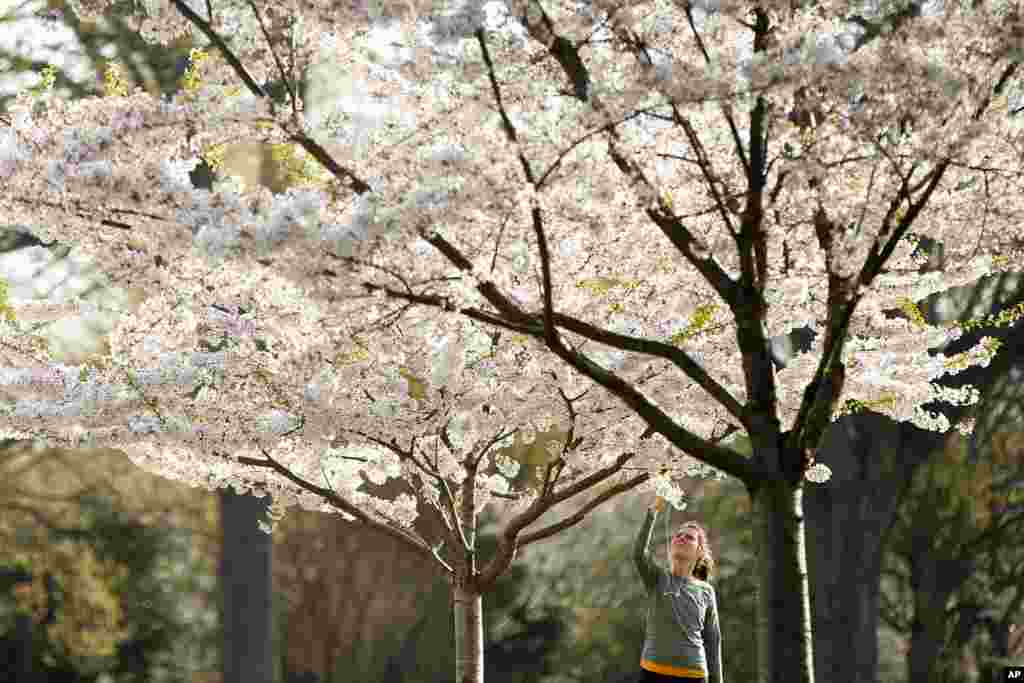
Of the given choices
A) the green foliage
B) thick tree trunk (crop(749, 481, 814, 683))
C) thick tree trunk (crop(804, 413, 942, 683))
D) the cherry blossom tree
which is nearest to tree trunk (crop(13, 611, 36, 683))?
the green foliage

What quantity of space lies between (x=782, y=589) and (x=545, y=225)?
61.8 inches

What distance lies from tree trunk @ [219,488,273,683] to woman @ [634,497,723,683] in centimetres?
Answer: 520

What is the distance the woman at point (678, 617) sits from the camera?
5.86m

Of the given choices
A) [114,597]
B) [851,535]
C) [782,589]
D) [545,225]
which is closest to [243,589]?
[114,597]

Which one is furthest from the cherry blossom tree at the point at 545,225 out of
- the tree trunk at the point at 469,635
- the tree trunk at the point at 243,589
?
the tree trunk at the point at 243,589

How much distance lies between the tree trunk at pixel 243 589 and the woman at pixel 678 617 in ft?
17.1

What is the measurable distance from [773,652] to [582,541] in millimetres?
8901

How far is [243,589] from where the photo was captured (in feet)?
34.5

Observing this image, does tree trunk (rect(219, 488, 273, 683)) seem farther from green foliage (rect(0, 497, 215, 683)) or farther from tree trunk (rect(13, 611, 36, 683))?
tree trunk (rect(13, 611, 36, 683))

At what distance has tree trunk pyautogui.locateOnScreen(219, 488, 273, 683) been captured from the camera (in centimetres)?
1050

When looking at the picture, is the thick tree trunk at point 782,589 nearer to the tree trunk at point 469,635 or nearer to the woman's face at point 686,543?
the woman's face at point 686,543

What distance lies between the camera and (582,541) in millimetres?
13484

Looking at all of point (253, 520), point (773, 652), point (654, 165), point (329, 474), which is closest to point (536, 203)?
point (654, 165)

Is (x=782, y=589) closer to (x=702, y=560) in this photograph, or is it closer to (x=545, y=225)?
(x=545, y=225)
